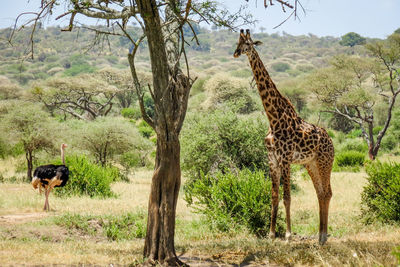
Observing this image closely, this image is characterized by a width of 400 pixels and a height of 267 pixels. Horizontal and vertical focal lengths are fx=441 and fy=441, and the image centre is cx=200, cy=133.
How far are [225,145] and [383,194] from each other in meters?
6.34

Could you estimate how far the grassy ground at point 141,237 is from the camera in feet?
19.7

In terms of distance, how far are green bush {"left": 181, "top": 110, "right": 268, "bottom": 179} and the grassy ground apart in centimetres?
171

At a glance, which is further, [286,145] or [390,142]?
[390,142]

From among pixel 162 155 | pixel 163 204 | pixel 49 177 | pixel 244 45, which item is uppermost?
pixel 244 45

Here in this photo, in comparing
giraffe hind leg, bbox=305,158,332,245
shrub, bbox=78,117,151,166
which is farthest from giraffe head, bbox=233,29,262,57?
shrub, bbox=78,117,151,166

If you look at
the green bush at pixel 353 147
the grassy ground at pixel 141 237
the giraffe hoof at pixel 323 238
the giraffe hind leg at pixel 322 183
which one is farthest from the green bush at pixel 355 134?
the giraffe hoof at pixel 323 238

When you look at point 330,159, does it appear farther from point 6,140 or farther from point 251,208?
point 6,140

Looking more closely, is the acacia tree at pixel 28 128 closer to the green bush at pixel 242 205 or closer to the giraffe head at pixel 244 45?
the green bush at pixel 242 205

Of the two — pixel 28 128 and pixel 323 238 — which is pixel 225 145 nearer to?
pixel 323 238

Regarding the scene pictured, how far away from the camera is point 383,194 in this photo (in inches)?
358

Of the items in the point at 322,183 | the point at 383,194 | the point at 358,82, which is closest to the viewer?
the point at 322,183

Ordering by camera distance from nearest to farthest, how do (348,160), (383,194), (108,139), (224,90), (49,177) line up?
(383,194), (49,177), (108,139), (348,160), (224,90)

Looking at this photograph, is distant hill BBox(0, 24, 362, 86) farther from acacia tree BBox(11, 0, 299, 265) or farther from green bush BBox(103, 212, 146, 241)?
acacia tree BBox(11, 0, 299, 265)

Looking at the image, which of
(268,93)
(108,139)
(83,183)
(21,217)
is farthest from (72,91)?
(268,93)
